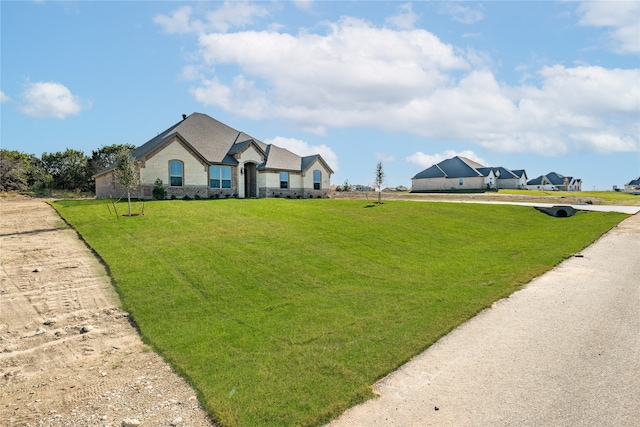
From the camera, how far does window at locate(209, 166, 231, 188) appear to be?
3650 cm

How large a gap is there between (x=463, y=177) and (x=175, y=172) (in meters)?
56.9

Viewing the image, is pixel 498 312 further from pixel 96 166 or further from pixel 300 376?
pixel 96 166

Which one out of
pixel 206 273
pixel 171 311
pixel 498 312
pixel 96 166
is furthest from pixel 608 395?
pixel 96 166

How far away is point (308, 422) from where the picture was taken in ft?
16.8

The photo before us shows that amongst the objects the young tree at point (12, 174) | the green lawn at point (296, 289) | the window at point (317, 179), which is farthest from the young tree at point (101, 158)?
the green lawn at point (296, 289)

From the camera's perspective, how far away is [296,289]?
10977mm

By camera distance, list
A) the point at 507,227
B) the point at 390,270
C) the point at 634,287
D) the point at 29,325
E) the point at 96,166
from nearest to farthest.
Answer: the point at 29,325 → the point at 634,287 → the point at 390,270 → the point at 507,227 → the point at 96,166

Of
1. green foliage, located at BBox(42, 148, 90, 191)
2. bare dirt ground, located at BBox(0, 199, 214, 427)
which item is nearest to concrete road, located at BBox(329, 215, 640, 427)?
bare dirt ground, located at BBox(0, 199, 214, 427)

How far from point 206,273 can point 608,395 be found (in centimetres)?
1034

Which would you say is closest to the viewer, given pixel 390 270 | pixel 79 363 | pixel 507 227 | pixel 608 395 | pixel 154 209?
pixel 608 395

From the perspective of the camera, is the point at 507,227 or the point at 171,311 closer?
the point at 171,311

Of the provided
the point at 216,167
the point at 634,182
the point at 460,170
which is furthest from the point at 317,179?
the point at 634,182

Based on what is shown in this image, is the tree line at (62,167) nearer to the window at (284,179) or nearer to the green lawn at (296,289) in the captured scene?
the window at (284,179)

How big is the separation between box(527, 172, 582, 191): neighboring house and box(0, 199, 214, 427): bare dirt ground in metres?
98.1
